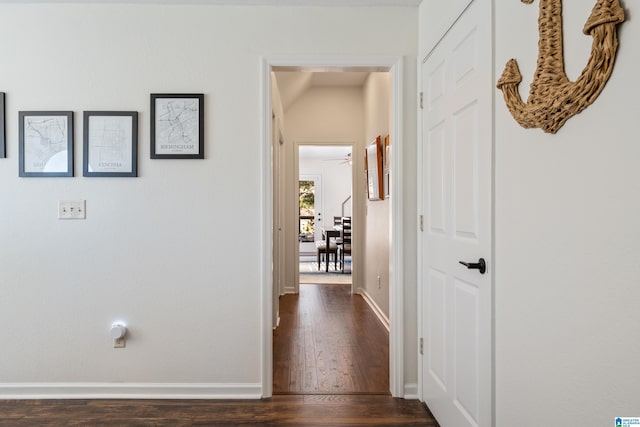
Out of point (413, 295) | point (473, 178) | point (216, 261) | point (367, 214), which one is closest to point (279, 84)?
point (367, 214)

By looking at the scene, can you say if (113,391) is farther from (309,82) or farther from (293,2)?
(309,82)

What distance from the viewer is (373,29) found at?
2580 millimetres

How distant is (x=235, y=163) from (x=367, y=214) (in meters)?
3.11

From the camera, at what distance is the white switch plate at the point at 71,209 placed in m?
2.54

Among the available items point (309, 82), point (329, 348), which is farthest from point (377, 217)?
point (309, 82)

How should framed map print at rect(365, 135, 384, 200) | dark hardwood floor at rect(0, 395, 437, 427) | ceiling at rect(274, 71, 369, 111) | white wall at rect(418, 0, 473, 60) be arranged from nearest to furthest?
1. white wall at rect(418, 0, 473, 60)
2. dark hardwood floor at rect(0, 395, 437, 427)
3. framed map print at rect(365, 135, 384, 200)
4. ceiling at rect(274, 71, 369, 111)

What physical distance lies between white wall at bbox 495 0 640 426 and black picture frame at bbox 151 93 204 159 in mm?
1661

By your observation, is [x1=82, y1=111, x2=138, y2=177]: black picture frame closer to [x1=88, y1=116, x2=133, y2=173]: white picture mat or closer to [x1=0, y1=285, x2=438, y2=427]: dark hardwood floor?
[x1=88, y1=116, x2=133, y2=173]: white picture mat

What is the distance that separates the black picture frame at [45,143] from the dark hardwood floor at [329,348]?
187cm

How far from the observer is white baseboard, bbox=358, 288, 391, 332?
162 inches

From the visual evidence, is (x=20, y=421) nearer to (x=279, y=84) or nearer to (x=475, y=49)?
(x=475, y=49)

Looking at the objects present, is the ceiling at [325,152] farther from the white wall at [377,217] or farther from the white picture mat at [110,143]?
the white picture mat at [110,143]

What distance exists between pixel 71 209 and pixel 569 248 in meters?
2.54

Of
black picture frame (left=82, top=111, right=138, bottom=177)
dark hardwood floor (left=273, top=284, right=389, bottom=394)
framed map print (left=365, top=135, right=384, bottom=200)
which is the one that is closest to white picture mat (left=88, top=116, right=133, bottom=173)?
black picture frame (left=82, top=111, right=138, bottom=177)
